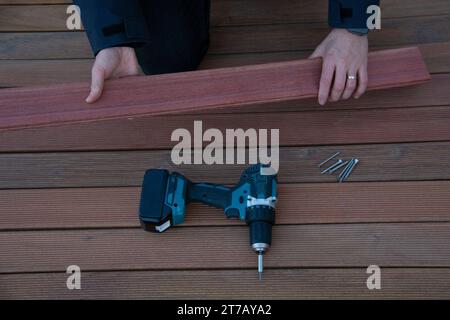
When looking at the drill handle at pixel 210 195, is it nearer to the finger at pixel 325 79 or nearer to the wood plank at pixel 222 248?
the wood plank at pixel 222 248

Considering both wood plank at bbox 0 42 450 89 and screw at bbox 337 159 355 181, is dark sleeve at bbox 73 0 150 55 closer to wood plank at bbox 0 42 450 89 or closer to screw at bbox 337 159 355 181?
wood plank at bbox 0 42 450 89

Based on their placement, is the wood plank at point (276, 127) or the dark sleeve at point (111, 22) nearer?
the dark sleeve at point (111, 22)

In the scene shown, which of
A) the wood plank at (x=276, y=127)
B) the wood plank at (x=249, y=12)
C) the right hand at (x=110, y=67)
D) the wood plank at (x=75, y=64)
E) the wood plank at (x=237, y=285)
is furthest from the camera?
the wood plank at (x=249, y=12)

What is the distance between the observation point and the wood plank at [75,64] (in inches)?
66.0

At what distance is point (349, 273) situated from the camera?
125cm

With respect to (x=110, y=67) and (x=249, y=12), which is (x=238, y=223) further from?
(x=249, y=12)

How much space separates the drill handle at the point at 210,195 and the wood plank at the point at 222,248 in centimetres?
7

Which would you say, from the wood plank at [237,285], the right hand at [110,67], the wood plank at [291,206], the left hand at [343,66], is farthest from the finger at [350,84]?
the right hand at [110,67]

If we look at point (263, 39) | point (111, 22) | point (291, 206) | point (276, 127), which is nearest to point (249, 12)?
point (263, 39)

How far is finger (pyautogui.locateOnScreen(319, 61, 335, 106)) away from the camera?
138 centimetres

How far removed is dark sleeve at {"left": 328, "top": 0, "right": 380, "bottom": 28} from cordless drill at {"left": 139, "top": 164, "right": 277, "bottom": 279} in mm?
456

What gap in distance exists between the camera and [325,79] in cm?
138

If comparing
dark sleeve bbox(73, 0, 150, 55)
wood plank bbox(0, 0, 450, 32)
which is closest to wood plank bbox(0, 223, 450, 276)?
dark sleeve bbox(73, 0, 150, 55)

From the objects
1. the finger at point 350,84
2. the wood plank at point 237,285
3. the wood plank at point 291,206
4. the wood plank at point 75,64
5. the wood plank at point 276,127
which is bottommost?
the wood plank at point 237,285
